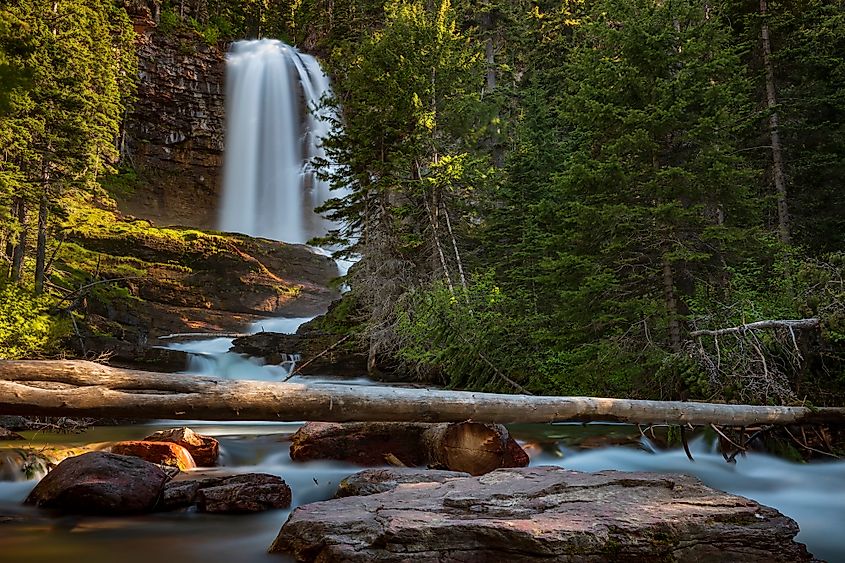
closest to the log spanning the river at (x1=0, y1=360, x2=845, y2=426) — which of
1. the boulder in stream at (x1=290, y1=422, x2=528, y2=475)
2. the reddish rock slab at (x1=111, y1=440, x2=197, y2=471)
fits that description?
the boulder in stream at (x1=290, y1=422, x2=528, y2=475)

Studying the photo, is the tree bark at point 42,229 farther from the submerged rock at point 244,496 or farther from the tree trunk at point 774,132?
the tree trunk at point 774,132

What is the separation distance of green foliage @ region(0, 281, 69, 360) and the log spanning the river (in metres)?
10.2

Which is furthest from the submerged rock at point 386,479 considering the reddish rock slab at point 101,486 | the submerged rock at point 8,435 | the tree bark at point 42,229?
the tree bark at point 42,229

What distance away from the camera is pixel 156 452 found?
7762 mm

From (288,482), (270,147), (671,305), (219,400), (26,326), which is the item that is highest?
(270,147)

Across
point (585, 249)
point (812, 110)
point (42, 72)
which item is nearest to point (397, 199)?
point (585, 249)

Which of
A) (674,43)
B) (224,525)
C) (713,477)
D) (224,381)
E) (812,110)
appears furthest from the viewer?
(812,110)

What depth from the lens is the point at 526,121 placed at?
57.9 feet

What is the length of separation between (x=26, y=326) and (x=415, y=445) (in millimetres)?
10088

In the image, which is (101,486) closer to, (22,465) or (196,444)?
(22,465)

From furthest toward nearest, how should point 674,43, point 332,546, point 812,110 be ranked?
point 812,110 → point 674,43 → point 332,546

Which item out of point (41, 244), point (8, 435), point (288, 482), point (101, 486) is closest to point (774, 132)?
point (288, 482)

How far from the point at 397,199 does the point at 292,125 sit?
70.3 feet

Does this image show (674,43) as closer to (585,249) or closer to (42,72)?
(585,249)
